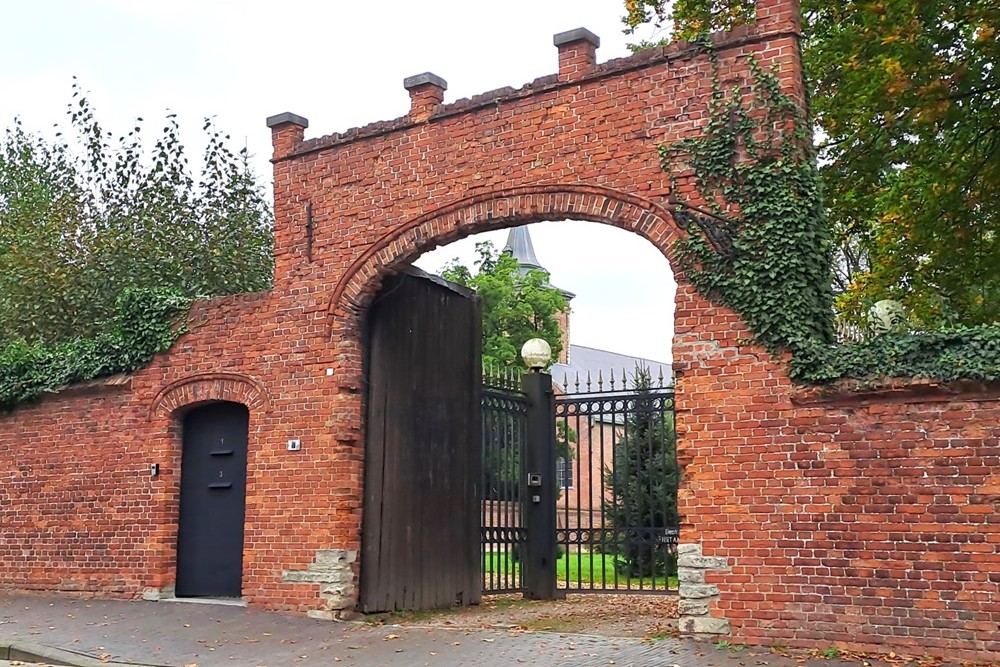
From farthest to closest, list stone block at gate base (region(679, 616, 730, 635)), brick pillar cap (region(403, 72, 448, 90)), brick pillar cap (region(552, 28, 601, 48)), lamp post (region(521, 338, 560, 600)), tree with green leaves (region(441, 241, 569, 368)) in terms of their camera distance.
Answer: tree with green leaves (region(441, 241, 569, 368)) < lamp post (region(521, 338, 560, 600)) < brick pillar cap (region(403, 72, 448, 90)) < brick pillar cap (region(552, 28, 601, 48)) < stone block at gate base (region(679, 616, 730, 635))

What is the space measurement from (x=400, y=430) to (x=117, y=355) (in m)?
3.67

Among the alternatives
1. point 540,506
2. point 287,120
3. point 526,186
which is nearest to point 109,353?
point 287,120

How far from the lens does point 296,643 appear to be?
29.7 feet

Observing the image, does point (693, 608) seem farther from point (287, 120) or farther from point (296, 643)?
point (287, 120)

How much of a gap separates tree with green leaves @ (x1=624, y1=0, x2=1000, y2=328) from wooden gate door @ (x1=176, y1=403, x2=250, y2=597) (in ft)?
23.1

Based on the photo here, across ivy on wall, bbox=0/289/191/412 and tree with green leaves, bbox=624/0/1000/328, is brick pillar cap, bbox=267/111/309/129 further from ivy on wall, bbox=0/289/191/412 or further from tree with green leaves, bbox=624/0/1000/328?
tree with green leaves, bbox=624/0/1000/328

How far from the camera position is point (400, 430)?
11.0 meters

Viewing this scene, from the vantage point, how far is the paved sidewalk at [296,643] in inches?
309

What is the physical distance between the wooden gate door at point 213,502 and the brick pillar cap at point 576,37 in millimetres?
5316

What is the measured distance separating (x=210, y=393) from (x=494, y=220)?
12.9ft

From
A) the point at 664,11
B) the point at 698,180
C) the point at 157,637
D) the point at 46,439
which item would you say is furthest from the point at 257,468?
the point at 664,11

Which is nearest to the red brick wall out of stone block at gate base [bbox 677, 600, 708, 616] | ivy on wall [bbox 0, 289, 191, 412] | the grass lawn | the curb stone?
stone block at gate base [bbox 677, 600, 708, 616]

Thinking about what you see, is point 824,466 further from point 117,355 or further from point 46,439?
point 46,439

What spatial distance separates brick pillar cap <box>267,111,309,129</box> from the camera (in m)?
11.4
